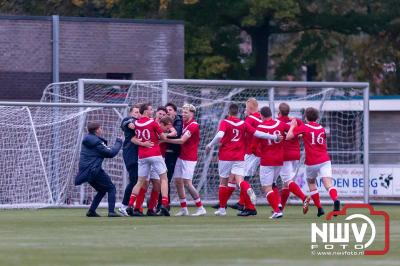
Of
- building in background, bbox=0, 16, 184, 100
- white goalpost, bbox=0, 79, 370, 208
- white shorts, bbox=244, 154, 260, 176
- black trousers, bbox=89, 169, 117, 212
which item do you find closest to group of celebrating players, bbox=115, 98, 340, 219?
black trousers, bbox=89, 169, 117, 212

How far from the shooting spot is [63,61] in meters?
30.8

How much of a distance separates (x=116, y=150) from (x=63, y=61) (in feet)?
35.9

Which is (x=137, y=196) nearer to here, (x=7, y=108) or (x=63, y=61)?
(x=7, y=108)

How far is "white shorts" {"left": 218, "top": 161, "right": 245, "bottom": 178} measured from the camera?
20.7m

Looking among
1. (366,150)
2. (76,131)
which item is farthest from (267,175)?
(366,150)

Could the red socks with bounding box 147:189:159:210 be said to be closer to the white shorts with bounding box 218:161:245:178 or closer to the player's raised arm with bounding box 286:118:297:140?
the white shorts with bounding box 218:161:245:178

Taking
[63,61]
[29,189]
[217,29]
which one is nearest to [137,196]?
[29,189]

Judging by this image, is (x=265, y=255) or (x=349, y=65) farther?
(x=349, y=65)

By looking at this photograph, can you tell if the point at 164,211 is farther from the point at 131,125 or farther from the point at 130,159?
the point at 131,125

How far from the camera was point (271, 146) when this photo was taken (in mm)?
19984

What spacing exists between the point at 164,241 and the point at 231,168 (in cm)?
676

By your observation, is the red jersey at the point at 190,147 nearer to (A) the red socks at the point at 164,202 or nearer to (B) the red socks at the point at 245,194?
(A) the red socks at the point at 164,202

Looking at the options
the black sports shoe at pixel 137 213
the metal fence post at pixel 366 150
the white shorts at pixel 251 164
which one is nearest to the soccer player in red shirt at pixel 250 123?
the white shorts at pixel 251 164

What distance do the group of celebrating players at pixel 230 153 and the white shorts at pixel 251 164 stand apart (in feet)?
3.90
